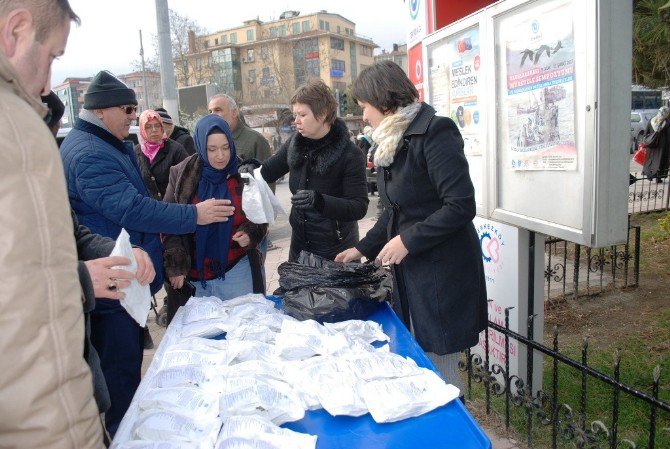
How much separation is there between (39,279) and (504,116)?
105 inches

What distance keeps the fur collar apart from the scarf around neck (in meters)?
0.69

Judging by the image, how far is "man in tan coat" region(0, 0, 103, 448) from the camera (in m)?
0.88

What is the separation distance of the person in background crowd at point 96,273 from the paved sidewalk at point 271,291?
2139 mm

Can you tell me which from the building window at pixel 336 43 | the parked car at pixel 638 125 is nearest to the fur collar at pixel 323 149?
the parked car at pixel 638 125

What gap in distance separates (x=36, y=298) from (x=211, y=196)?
6.91ft

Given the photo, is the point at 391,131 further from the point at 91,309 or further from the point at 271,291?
the point at 271,291

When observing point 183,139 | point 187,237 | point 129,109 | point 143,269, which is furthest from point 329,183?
point 183,139

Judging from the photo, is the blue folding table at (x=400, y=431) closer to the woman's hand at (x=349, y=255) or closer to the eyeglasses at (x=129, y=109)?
the woman's hand at (x=349, y=255)

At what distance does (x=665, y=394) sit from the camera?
325cm

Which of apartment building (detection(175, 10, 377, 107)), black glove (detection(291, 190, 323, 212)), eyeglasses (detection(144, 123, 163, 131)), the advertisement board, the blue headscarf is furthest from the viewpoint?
apartment building (detection(175, 10, 377, 107))

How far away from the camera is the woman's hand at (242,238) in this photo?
2.97 metres

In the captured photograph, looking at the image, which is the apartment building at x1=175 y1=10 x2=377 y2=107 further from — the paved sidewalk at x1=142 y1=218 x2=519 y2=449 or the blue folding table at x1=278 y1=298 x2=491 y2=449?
the blue folding table at x1=278 y1=298 x2=491 y2=449

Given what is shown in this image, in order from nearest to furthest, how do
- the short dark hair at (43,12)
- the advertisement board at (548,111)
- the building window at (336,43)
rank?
the short dark hair at (43,12), the advertisement board at (548,111), the building window at (336,43)

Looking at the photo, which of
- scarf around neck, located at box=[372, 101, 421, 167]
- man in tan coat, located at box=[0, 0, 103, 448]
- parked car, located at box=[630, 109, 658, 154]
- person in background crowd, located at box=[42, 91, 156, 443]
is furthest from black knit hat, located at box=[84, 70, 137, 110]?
parked car, located at box=[630, 109, 658, 154]
